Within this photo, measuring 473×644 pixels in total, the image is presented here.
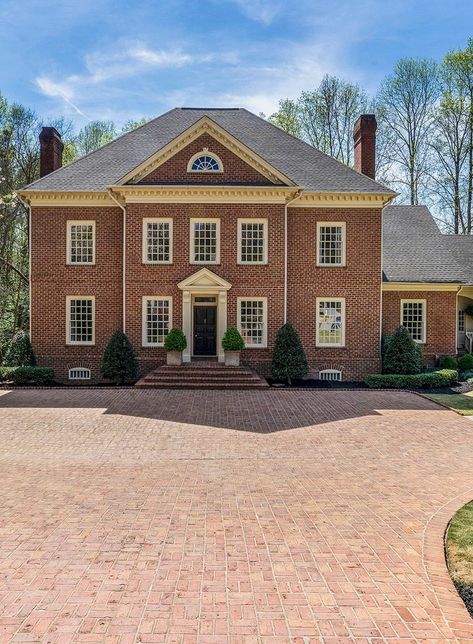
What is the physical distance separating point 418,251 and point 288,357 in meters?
9.64

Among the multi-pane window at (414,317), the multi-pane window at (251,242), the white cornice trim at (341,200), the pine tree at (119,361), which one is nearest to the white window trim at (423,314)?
the multi-pane window at (414,317)

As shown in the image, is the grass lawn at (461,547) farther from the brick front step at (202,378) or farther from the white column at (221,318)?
the white column at (221,318)

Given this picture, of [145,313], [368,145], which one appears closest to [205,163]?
[145,313]

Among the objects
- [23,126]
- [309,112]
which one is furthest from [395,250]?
[23,126]

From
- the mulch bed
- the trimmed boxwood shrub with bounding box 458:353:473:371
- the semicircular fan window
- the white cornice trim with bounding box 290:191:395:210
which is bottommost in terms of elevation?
the mulch bed

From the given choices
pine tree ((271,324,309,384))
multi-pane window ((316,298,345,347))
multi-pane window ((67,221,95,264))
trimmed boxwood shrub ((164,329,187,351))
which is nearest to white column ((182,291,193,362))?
trimmed boxwood shrub ((164,329,187,351))

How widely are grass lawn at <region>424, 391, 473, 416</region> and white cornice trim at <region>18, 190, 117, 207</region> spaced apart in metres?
14.6

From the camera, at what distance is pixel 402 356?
18594 mm

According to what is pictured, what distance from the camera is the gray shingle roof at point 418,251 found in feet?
70.8

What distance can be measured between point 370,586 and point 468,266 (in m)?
24.2

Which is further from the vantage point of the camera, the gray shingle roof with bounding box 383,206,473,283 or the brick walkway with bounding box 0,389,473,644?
the gray shingle roof with bounding box 383,206,473,283

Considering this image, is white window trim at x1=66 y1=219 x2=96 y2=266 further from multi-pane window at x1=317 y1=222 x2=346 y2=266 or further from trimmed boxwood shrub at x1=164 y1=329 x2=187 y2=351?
multi-pane window at x1=317 y1=222 x2=346 y2=266

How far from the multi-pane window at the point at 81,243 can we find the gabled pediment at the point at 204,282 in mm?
4285

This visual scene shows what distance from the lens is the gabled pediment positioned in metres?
19.0
